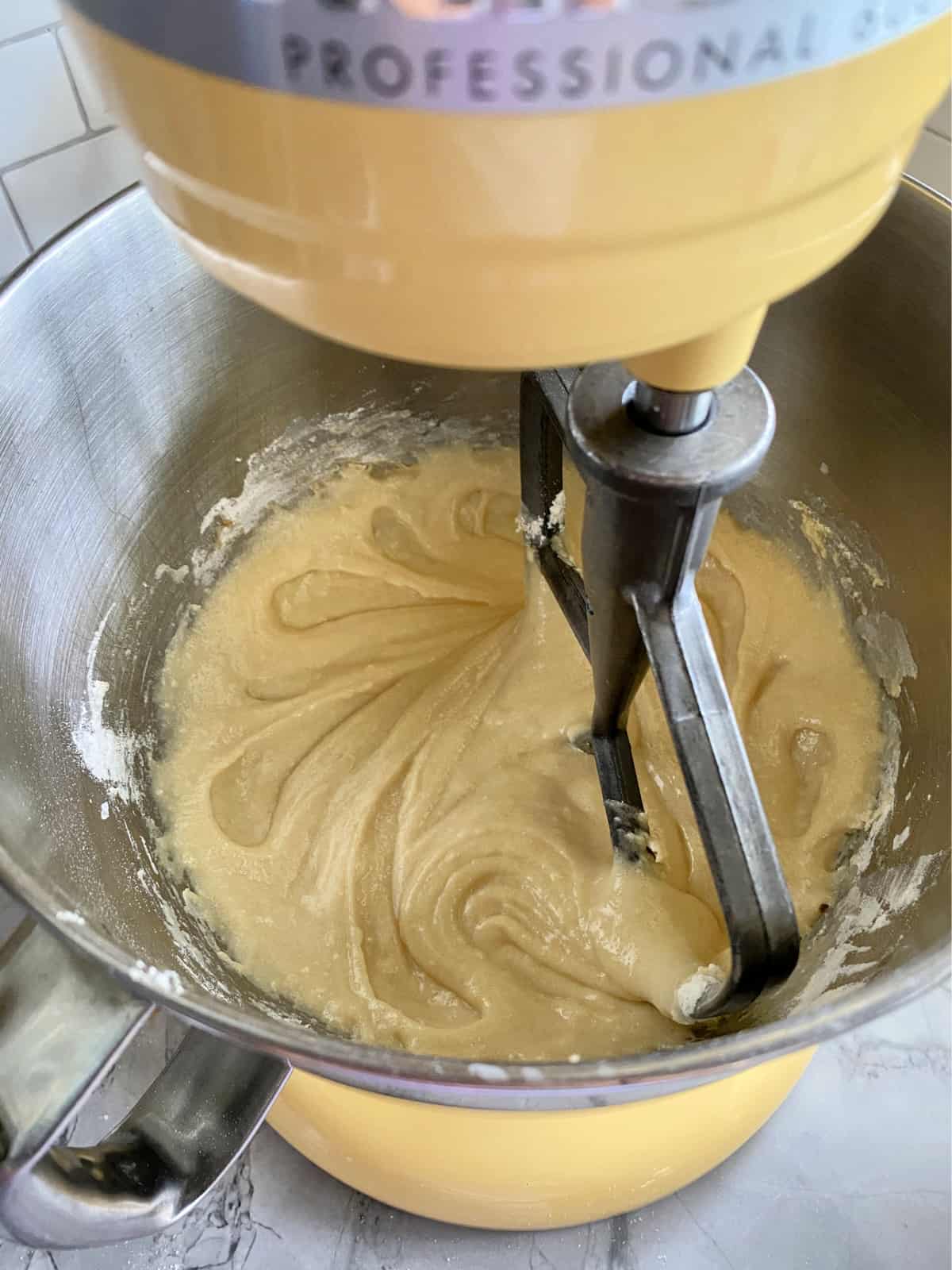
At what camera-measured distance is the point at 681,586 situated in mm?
563

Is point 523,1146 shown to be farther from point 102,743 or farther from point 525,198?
point 525,198

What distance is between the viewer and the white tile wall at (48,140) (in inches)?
36.2

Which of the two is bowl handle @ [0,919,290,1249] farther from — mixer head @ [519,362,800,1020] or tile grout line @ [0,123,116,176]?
tile grout line @ [0,123,116,176]

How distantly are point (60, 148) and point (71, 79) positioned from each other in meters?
0.07

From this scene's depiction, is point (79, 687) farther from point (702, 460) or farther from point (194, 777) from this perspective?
point (702, 460)

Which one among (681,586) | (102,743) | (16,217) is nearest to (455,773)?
(102,743)

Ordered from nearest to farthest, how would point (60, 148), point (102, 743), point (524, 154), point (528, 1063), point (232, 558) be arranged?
point (524, 154) → point (528, 1063) → point (102, 743) → point (60, 148) → point (232, 558)

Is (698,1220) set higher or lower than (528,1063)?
lower

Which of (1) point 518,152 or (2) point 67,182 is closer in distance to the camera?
(1) point 518,152

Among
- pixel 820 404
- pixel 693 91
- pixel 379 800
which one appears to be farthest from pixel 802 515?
pixel 693 91

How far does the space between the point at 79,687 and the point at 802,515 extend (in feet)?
2.47

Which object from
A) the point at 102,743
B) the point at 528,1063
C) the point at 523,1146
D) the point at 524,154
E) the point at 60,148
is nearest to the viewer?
the point at 524,154

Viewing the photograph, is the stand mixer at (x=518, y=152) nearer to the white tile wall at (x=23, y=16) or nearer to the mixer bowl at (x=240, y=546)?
the mixer bowl at (x=240, y=546)

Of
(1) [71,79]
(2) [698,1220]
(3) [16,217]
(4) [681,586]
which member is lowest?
(2) [698,1220]
